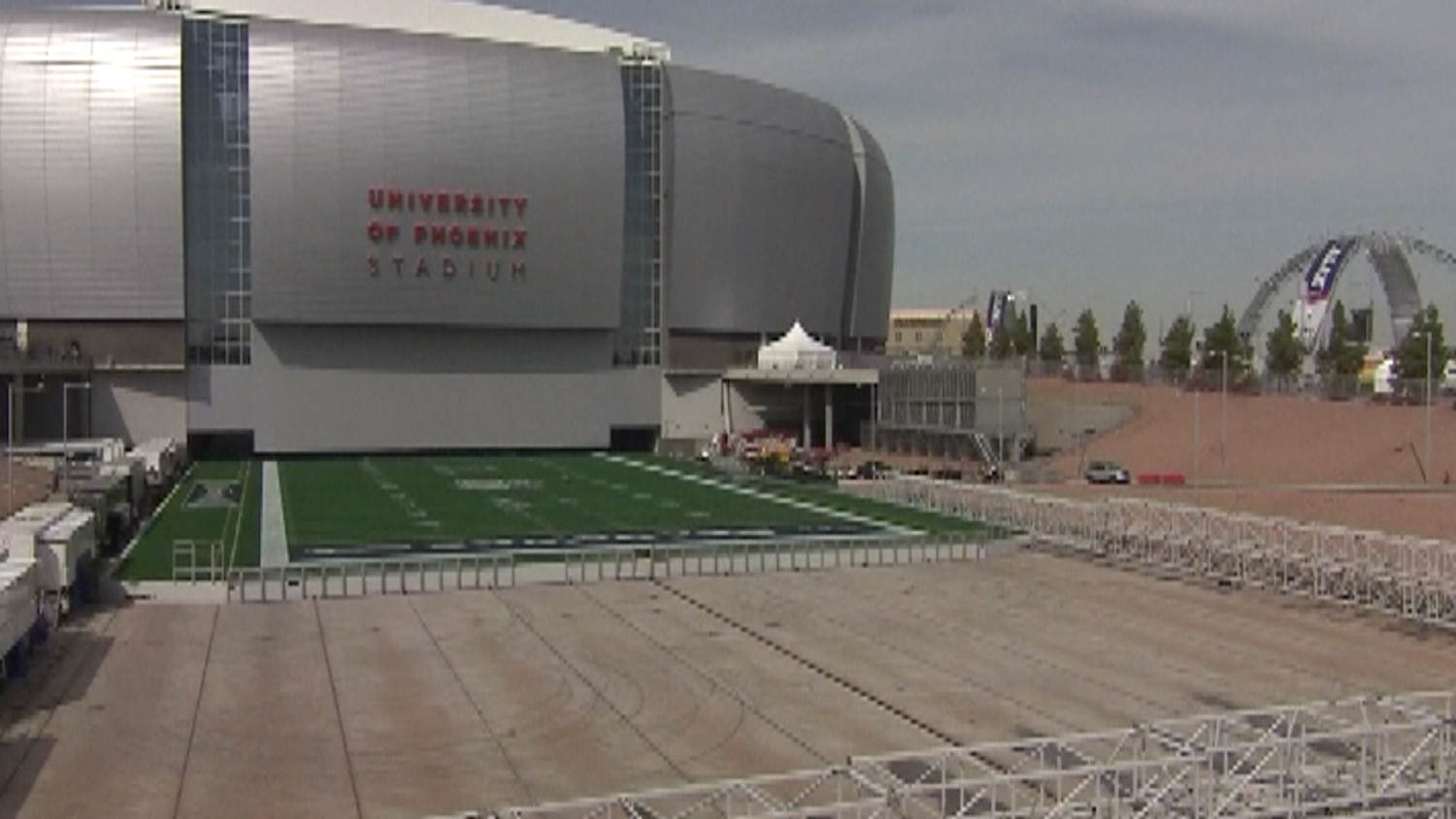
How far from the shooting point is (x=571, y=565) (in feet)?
127

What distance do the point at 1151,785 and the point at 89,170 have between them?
70072 mm

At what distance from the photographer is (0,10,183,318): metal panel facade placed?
2886 inches

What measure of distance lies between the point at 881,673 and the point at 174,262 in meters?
58.6

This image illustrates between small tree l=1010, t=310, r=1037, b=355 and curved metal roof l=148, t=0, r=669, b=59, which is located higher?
curved metal roof l=148, t=0, r=669, b=59

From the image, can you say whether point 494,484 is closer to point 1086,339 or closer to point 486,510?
point 486,510

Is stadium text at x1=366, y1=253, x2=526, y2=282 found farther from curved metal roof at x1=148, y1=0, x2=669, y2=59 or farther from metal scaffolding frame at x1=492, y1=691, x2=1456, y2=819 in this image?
metal scaffolding frame at x1=492, y1=691, x2=1456, y2=819

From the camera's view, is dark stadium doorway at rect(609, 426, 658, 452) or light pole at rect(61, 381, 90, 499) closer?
light pole at rect(61, 381, 90, 499)

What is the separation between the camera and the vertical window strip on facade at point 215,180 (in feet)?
251

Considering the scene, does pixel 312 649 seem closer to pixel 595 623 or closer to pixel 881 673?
pixel 595 623

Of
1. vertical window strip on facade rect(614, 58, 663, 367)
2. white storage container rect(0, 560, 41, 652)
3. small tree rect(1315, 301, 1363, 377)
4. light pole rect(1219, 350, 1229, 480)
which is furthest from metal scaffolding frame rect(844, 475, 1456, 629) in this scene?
small tree rect(1315, 301, 1363, 377)

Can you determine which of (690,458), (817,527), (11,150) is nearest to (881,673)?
(817,527)

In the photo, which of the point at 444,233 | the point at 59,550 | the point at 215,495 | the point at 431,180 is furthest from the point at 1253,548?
the point at 431,180

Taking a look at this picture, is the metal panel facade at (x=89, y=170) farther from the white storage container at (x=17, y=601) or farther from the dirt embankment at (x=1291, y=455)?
the white storage container at (x=17, y=601)

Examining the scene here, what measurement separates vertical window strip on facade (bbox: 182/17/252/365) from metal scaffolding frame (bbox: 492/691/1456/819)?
Result: 6558 centimetres
